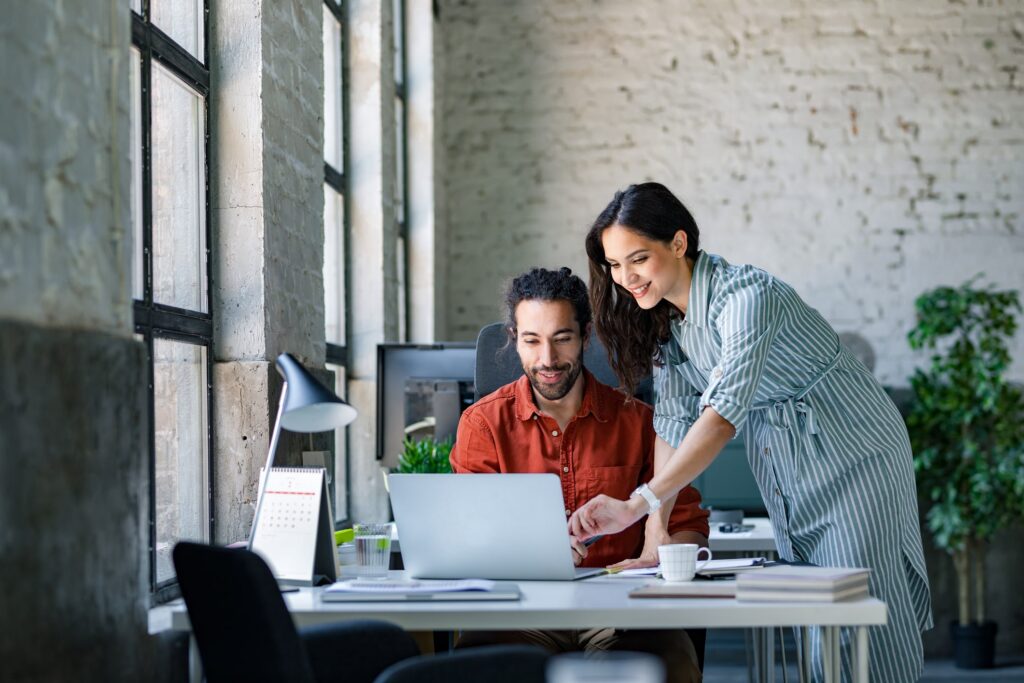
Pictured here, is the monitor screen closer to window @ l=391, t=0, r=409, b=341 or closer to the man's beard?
the man's beard

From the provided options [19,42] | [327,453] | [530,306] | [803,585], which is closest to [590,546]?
[530,306]

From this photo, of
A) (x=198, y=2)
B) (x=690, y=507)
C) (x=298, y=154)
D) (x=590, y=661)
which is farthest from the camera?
(x=298, y=154)

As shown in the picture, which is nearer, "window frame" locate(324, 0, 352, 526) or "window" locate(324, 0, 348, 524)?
"window" locate(324, 0, 348, 524)

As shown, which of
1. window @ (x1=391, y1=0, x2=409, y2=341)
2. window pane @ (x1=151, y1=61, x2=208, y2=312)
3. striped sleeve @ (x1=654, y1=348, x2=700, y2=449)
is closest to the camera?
striped sleeve @ (x1=654, y1=348, x2=700, y2=449)

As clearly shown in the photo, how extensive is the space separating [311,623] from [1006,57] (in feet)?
18.5

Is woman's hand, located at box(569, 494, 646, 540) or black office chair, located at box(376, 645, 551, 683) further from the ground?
woman's hand, located at box(569, 494, 646, 540)

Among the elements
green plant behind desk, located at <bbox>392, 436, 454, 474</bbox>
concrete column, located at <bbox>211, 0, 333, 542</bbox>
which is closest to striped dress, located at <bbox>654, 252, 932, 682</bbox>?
green plant behind desk, located at <bbox>392, 436, 454, 474</bbox>

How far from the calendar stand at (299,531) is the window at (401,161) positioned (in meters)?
3.65

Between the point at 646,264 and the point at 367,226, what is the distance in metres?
2.91

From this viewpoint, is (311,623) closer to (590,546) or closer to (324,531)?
(324,531)

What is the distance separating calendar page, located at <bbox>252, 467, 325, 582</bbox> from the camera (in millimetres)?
2316

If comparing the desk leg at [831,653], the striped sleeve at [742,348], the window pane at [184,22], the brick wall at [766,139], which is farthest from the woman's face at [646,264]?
the brick wall at [766,139]

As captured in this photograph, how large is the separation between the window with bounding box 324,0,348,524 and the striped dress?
8.64 ft

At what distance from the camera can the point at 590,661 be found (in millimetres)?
999
